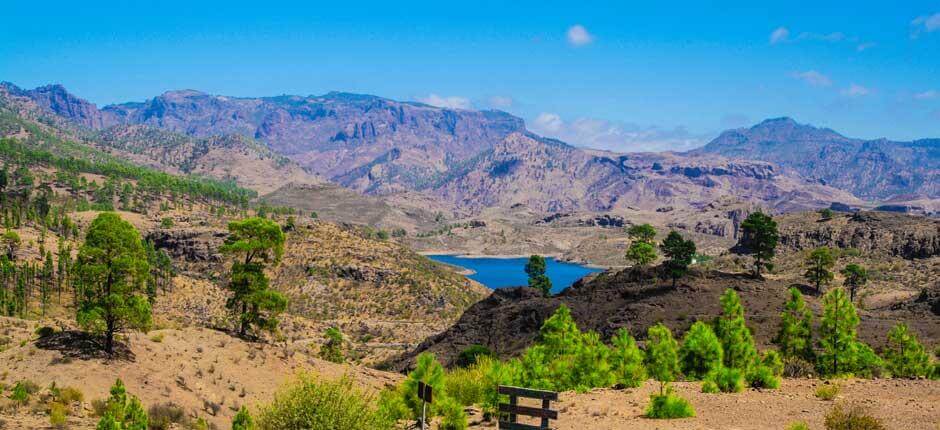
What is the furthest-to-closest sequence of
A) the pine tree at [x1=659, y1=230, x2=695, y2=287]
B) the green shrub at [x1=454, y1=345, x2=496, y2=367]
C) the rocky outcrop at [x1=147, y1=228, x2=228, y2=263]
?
the rocky outcrop at [x1=147, y1=228, x2=228, y2=263] < the pine tree at [x1=659, y1=230, x2=695, y2=287] < the green shrub at [x1=454, y1=345, x2=496, y2=367]

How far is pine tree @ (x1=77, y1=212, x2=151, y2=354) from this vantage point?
33000 mm

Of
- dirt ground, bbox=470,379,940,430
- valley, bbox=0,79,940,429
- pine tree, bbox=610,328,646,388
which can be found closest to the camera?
dirt ground, bbox=470,379,940,430

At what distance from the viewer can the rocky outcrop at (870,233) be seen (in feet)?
448

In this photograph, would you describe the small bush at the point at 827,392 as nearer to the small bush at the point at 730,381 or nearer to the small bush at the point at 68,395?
the small bush at the point at 730,381

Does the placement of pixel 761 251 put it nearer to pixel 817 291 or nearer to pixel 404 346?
pixel 817 291

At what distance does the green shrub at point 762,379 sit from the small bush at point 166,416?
2397 cm

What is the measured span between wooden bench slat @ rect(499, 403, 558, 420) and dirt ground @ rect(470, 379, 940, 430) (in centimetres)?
320

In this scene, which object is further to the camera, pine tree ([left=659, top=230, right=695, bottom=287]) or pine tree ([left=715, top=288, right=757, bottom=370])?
pine tree ([left=659, top=230, right=695, bottom=287])

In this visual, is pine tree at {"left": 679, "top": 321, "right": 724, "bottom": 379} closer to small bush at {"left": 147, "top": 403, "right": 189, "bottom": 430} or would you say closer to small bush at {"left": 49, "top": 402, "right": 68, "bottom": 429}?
small bush at {"left": 147, "top": 403, "right": 189, "bottom": 430}

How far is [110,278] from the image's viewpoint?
111 ft

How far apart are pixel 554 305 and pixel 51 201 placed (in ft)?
575

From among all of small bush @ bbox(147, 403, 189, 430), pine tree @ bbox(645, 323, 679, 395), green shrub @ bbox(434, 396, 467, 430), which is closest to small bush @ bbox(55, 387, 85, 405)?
small bush @ bbox(147, 403, 189, 430)

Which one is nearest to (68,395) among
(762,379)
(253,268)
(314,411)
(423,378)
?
(253,268)

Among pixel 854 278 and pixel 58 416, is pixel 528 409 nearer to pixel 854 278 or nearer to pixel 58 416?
pixel 58 416
